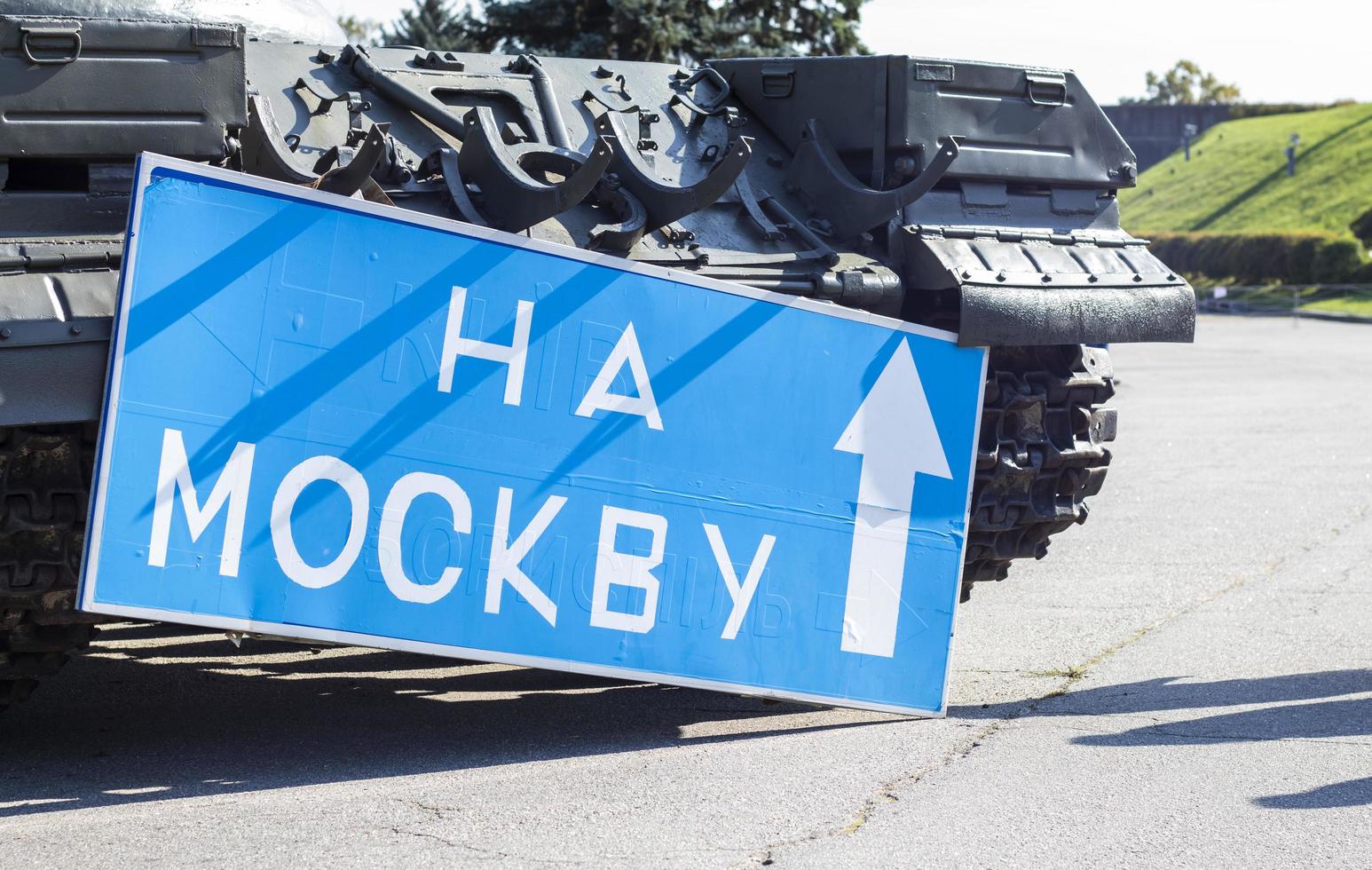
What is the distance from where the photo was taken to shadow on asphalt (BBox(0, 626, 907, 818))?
5480 mm

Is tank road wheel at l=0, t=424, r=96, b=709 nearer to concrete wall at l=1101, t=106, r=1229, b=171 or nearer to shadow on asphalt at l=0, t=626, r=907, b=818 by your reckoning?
shadow on asphalt at l=0, t=626, r=907, b=818

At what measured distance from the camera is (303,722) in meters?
6.30

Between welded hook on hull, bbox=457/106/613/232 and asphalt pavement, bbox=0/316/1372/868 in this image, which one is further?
welded hook on hull, bbox=457/106/613/232

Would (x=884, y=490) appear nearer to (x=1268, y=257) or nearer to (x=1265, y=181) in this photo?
(x=1268, y=257)

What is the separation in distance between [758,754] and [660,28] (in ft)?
45.3

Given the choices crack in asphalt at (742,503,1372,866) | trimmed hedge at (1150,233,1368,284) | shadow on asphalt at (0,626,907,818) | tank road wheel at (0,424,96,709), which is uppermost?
trimmed hedge at (1150,233,1368,284)

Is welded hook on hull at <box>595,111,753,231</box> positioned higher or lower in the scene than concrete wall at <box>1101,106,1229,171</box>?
lower

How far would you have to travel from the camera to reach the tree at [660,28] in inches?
732

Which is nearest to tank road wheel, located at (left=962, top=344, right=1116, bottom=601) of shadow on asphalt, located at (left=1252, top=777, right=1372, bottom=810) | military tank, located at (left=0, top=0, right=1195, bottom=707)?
military tank, located at (left=0, top=0, right=1195, bottom=707)

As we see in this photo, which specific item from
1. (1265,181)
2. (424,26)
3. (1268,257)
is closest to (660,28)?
(424,26)

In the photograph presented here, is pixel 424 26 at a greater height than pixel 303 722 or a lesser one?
greater

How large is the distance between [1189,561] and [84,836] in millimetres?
6495

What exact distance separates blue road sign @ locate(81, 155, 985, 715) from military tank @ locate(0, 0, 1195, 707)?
0.28 m

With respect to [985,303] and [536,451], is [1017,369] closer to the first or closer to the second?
[985,303]
